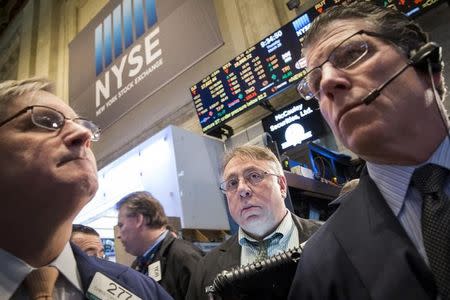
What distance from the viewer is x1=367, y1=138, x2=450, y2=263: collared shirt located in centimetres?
88

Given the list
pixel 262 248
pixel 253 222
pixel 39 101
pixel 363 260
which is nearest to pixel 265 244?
pixel 262 248

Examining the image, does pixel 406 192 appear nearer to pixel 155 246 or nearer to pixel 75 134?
pixel 75 134

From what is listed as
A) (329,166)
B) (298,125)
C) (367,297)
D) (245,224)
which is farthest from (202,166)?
(367,297)

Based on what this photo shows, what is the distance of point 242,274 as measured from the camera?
1.01 meters

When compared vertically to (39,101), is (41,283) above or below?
below

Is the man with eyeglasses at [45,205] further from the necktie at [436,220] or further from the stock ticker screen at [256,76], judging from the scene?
the stock ticker screen at [256,76]

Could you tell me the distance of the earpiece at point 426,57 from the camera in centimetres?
100

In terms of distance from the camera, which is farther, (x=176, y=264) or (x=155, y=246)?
(x=155, y=246)

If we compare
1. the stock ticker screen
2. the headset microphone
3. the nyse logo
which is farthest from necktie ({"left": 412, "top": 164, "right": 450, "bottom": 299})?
the nyse logo

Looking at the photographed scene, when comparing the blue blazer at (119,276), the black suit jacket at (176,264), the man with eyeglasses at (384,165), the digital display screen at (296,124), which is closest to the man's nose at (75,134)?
the blue blazer at (119,276)

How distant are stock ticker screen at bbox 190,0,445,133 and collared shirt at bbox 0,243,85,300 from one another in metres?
2.91

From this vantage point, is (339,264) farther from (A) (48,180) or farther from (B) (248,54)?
(B) (248,54)

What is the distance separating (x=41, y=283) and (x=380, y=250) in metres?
0.94

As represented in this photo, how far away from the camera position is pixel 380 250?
2.77 feet
